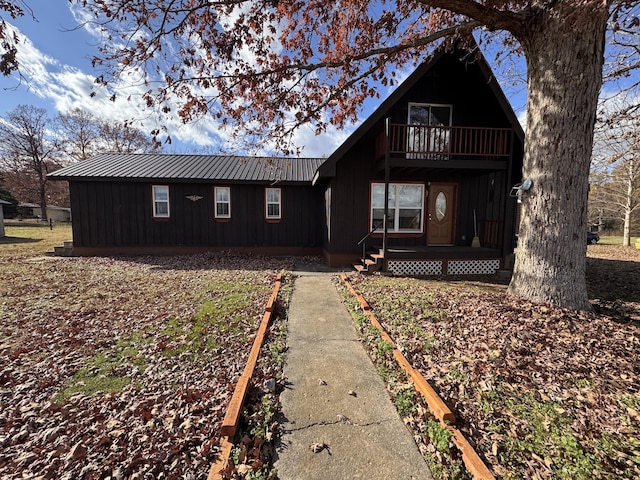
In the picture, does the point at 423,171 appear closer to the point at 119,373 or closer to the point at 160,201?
the point at 119,373

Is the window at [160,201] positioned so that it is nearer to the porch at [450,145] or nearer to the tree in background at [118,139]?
the porch at [450,145]

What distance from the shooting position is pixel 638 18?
5.64 meters

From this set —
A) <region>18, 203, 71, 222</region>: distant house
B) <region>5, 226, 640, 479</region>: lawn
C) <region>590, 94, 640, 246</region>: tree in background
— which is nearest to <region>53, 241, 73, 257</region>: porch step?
<region>5, 226, 640, 479</region>: lawn

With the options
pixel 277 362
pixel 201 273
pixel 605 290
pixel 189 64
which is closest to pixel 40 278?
pixel 201 273

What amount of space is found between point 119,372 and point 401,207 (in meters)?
8.84

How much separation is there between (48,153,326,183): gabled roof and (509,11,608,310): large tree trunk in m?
7.30

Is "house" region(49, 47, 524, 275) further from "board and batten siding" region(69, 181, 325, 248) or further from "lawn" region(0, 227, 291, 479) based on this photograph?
"lawn" region(0, 227, 291, 479)

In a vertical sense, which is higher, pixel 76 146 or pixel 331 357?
pixel 76 146

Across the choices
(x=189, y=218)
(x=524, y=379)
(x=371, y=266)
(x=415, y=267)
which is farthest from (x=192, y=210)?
(x=524, y=379)

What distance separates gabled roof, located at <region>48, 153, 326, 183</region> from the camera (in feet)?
37.4

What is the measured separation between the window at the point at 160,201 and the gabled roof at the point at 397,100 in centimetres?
661

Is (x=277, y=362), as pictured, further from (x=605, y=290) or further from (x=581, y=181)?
(x=605, y=290)

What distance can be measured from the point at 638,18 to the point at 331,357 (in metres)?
8.25

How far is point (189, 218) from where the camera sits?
472 inches
